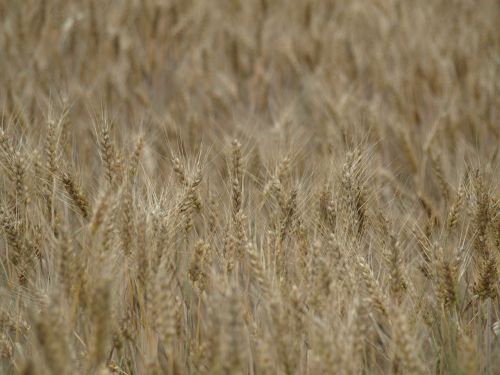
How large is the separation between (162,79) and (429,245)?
229 centimetres

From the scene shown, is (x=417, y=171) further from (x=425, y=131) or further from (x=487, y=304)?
Result: (x=487, y=304)

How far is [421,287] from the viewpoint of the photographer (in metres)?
1.75

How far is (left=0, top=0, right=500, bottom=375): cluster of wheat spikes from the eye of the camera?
1371mm

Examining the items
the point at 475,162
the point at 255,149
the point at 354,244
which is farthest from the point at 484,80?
the point at 354,244

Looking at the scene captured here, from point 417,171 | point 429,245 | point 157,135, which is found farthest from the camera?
point 157,135

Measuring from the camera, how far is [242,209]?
1747 mm

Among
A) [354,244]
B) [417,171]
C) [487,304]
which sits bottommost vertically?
[417,171]

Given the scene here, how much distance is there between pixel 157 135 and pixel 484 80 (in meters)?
1.91

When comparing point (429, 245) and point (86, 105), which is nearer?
point (429, 245)

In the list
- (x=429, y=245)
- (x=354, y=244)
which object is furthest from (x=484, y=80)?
(x=354, y=244)

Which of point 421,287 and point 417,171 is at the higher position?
point 421,287

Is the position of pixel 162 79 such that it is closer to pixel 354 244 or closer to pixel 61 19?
pixel 61 19

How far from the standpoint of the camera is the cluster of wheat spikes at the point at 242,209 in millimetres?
1371

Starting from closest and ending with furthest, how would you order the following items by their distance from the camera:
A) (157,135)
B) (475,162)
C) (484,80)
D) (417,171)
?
(475,162), (417,171), (157,135), (484,80)
